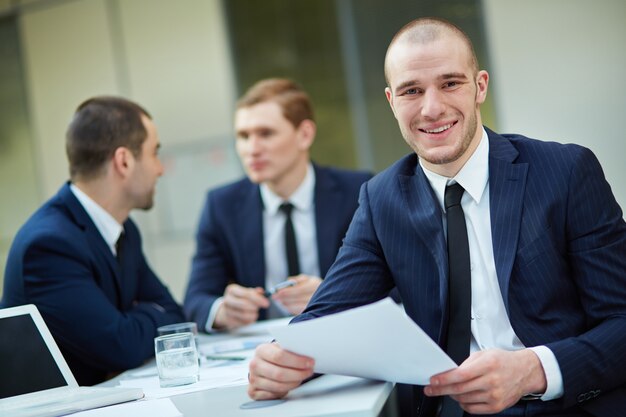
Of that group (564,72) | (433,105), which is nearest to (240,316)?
(433,105)

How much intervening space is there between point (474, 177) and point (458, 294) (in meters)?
0.29

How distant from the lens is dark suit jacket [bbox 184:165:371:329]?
125 inches

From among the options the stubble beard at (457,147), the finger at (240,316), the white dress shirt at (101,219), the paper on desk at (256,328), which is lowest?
the paper on desk at (256,328)

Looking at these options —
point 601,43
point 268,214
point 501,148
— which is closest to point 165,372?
point 501,148

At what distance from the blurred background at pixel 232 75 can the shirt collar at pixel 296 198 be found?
6.06ft

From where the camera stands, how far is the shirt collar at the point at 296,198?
10.8 ft

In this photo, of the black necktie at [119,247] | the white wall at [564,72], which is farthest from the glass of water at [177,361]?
the white wall at [564,72]

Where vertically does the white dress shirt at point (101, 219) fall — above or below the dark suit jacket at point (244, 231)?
above

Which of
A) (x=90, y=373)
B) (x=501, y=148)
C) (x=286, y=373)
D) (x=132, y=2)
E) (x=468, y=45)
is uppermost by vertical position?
(x=132, y=2)

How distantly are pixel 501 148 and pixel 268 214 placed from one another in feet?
5.27

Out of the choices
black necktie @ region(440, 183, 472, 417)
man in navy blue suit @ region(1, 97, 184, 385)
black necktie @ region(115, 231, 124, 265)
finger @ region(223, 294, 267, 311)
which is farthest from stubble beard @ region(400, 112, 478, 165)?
black necktie @ region(115, 231, 124, 265)

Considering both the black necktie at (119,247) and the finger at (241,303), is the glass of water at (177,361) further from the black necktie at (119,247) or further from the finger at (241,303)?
the black necktie at (119,247)

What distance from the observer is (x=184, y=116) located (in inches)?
224

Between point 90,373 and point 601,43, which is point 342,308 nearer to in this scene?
point 90,373
